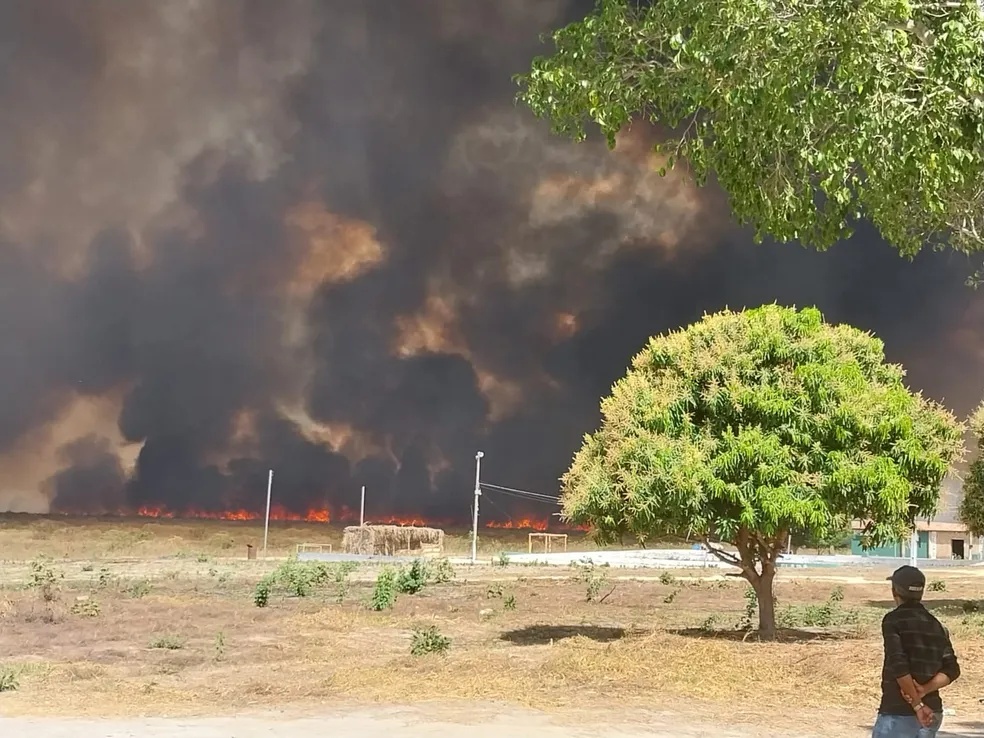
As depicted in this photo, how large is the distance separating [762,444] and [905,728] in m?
13.8

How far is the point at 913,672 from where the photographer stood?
21.3 feet

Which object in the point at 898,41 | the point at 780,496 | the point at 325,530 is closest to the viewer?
the point at 898,41

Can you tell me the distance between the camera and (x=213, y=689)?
15391mm

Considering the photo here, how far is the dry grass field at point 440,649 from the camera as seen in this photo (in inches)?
578

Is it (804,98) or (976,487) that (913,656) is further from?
(976,487)

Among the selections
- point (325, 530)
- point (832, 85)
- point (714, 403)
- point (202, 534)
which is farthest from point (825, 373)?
point (325, 530)

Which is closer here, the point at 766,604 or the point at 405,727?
the point at 405,727

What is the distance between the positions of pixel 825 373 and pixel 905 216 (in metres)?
8.21

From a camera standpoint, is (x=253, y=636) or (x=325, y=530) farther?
(x=325, y=530)

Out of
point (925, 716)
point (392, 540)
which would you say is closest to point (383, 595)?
point (925, 716)

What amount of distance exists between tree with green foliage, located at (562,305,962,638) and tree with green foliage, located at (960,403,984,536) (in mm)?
14311

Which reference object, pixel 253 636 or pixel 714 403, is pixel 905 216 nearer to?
pixel 714 403

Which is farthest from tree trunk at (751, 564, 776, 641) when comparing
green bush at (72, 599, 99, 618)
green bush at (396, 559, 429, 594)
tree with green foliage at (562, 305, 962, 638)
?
green bush at (72, 599, 99, 618)

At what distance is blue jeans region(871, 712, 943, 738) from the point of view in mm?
6367
